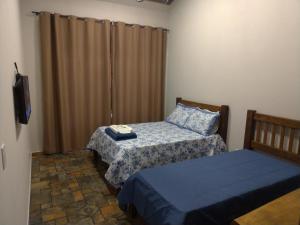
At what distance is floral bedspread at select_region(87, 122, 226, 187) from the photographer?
2.43m

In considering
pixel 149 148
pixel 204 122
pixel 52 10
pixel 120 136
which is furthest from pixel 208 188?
pixel 52 10

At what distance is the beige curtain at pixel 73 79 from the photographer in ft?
11.2

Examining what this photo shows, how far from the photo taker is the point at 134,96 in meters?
4.11

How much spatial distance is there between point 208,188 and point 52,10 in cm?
336

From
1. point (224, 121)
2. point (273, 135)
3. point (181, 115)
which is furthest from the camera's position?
point (181, 115)

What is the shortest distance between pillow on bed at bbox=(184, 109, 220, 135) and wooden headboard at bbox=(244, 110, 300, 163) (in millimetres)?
454

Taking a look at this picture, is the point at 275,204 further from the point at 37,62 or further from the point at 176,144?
the point at 37,62

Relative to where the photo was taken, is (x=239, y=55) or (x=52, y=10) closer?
(x=239, y=55)

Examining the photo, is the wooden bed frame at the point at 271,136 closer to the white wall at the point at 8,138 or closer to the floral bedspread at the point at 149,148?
the floral bedspread at the point at 149,148

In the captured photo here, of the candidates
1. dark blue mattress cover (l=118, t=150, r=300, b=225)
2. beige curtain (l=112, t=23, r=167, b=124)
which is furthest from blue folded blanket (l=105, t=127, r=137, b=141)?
beige curtain (l=112, t=23, r=167, b=124)

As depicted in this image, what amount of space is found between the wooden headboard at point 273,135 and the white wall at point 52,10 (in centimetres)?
264

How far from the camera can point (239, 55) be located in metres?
2.88

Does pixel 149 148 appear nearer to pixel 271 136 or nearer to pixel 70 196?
pixel 70 196

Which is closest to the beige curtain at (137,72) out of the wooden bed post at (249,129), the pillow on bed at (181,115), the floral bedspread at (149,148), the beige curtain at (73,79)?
the beige curtain at (73,79)
